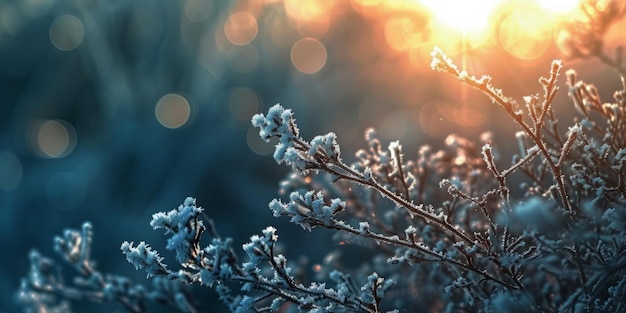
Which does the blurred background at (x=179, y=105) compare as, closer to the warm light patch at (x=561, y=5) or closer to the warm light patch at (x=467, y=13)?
the warm light patch at (x=467, y=13)

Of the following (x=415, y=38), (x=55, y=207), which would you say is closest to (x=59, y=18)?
Answer: (x=55, y=207)

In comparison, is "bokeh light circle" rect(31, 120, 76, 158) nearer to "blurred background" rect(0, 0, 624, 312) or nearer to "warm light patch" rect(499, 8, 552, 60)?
"blurred background" rect(0, 0, 624, 312)

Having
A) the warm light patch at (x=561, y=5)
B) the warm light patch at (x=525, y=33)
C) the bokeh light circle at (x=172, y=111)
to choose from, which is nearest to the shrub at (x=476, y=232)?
the warm light patch at (x=561, y=5)

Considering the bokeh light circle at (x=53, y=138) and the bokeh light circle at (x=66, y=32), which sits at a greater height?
the bokeh light circle at (x=66, y=32)

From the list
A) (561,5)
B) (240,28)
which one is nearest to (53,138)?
(240,28)

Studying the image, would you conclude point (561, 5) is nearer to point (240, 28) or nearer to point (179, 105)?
point (240, 28)

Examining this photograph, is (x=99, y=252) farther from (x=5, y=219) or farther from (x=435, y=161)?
(x=435, y=161)
